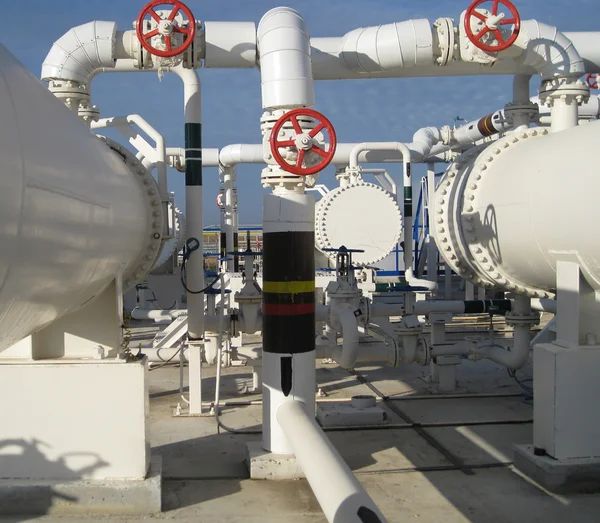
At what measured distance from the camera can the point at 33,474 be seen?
4133 mm

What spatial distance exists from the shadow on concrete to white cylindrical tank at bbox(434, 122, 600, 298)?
3135 mm

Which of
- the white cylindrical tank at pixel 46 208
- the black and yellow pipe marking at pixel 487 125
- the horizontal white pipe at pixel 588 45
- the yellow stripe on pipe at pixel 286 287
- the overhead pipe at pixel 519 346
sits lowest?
the overhead pipe at pixel 519 346

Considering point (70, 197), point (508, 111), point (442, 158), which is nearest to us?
point (70, 197)

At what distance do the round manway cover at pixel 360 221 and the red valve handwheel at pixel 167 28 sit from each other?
6.81 metres

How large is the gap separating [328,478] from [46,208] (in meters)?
1.81

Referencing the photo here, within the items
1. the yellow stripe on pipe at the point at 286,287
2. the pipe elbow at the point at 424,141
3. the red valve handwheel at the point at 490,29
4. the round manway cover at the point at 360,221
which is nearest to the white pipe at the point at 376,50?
the red valve handwheel at the point at 490,29

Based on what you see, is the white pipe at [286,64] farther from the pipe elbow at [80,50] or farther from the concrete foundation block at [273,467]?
the concrete foundation block at [273,467]

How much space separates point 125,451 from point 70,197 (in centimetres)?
227

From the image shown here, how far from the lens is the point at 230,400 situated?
6.73m

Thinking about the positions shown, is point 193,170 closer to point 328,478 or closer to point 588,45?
point 588,45

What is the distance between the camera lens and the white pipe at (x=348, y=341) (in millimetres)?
6371

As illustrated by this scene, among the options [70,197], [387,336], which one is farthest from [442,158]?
[70,197]

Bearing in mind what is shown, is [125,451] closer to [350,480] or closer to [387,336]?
[350,480]

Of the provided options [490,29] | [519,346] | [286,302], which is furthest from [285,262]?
[519,346]
